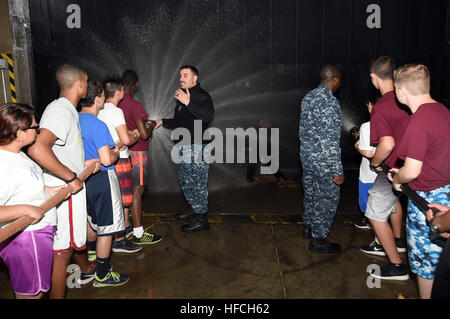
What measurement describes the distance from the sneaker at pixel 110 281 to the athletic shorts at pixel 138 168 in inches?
44.6

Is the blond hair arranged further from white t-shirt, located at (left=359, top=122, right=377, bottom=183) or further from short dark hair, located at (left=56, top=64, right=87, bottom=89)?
short dark hair, located at (left=56, top=64, right=87, bottom=89)

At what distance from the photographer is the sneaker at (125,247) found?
11.9 ft

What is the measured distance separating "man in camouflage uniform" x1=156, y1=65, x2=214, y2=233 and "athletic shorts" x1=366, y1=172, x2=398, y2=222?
6.40 ft

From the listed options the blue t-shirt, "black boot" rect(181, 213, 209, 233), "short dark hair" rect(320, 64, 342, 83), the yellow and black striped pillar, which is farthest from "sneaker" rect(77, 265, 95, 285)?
"short dark hair" rect(320, 64, 342, 83)

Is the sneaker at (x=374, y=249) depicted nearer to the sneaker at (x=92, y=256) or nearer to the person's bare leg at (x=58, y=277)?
the sneaker at (x=92, y=256)

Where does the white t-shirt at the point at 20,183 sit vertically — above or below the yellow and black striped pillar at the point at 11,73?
below

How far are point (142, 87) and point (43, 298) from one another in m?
5.91

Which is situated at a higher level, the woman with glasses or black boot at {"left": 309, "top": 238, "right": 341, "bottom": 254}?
the woman with glasses

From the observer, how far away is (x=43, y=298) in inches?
86.9

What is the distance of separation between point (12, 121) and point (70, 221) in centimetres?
93

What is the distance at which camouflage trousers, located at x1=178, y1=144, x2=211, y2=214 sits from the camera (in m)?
4.07

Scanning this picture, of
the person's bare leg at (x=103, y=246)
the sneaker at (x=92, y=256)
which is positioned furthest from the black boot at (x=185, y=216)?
the person's bare leg at (x=103, y=246)
